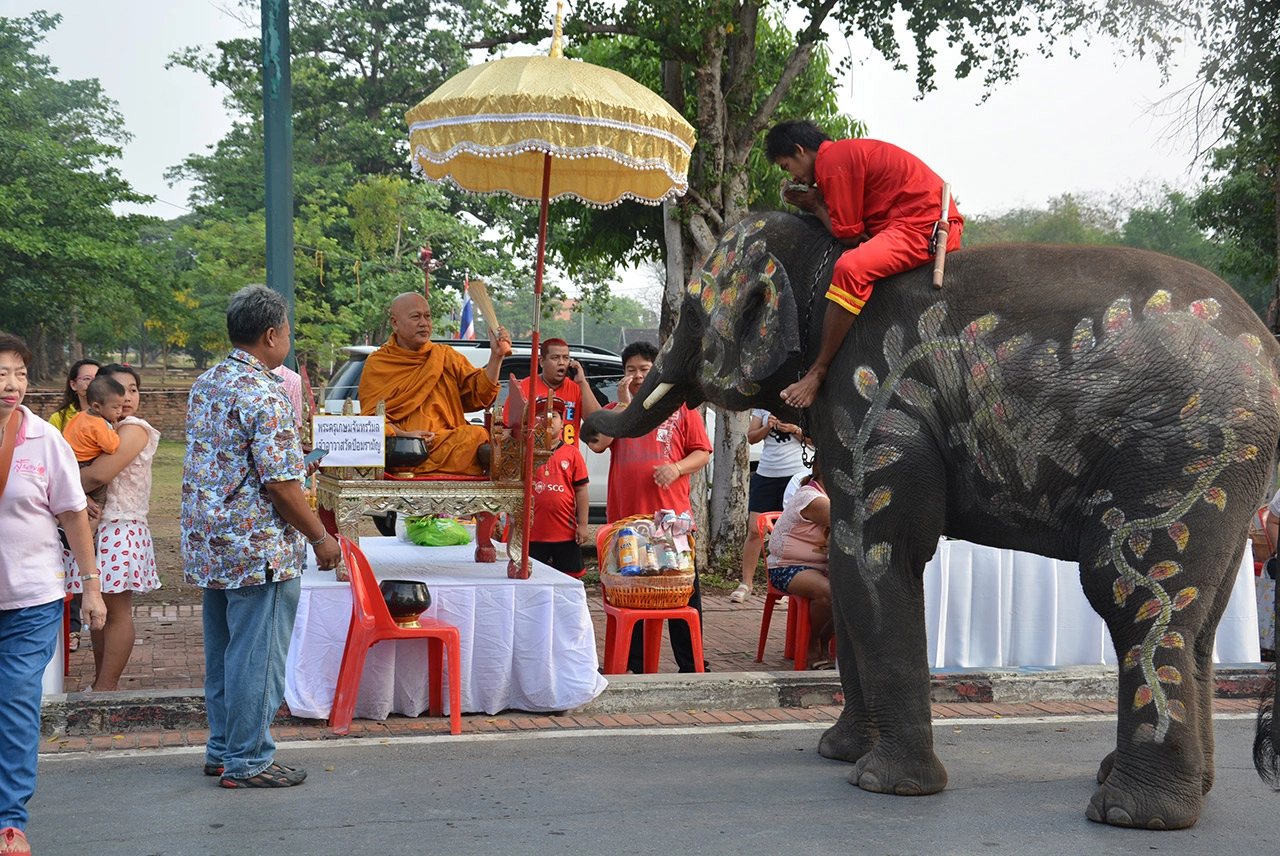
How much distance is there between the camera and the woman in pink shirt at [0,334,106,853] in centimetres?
388

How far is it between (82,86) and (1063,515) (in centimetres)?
4747

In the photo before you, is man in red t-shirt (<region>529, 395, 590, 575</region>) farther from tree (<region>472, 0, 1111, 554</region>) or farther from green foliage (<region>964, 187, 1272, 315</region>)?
green foliage (<region>964, 187, 1272, 315</region>)

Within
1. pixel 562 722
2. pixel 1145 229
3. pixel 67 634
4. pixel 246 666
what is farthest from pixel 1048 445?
pixel 1145 229

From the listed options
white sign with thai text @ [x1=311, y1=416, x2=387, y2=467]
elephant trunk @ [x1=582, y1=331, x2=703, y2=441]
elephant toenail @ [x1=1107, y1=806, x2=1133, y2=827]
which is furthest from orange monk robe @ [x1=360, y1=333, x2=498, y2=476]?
elephant toenail @ [x1=1107, y1=806, x2=1133, y2=827]

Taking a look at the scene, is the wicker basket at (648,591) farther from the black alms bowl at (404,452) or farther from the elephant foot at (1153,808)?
the elephant foot at (1153,808)

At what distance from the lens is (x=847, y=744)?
17.7 feet

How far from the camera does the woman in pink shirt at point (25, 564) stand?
3.88 m

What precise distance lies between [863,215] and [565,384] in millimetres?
3206

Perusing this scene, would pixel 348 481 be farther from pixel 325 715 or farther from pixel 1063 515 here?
pixel 1063 515

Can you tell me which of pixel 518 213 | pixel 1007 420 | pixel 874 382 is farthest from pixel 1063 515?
pixel 518 213

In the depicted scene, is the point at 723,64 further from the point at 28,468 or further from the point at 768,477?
the point at 28,468

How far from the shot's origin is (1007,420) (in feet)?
Result: 15.4

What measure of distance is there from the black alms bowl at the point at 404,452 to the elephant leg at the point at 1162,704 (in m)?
3.55

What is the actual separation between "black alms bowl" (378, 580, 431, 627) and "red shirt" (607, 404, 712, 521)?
158cm
